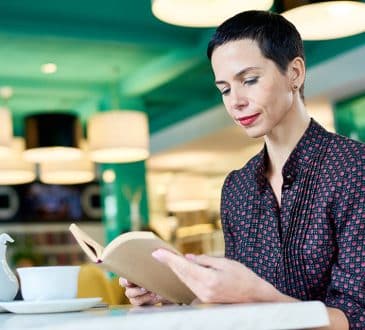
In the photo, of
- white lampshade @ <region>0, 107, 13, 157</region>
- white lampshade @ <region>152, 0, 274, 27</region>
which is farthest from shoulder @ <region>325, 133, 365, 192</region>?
white lampshade @ <region>0, 107, 13, 157</region>

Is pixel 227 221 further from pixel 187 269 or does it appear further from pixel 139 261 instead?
pixel 187 269

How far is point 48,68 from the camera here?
9.30 m

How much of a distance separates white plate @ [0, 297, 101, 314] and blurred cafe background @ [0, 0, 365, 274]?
8.25 feet

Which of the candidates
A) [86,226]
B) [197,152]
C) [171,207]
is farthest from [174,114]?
[86,226]

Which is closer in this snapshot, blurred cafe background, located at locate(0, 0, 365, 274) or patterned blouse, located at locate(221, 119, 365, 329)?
patterned blouse, located at locate(221, 119, 365, 329)

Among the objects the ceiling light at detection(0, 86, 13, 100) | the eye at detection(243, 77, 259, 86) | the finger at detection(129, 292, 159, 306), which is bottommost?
the finger at detection(129, 292, 159, 306)

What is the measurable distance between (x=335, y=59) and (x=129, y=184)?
431 cm

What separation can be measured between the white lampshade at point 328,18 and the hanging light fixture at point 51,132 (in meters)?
4.36

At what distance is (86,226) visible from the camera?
1503 cm

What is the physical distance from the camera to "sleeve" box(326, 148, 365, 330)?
5.02ft

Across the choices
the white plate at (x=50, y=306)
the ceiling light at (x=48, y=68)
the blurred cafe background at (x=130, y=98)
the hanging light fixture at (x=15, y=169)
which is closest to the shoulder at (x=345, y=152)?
the white plate at (x=50, y=306)

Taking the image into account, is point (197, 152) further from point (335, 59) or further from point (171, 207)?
point (335, 59)

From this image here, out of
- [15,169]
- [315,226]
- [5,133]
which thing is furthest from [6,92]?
[315,226]

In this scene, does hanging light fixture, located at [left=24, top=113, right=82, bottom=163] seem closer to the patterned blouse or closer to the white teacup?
the patterned blouse
